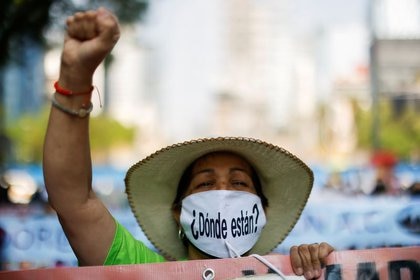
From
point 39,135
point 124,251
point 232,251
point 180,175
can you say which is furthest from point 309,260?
point 39,135

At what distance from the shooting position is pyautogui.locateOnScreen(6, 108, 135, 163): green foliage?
6041cm

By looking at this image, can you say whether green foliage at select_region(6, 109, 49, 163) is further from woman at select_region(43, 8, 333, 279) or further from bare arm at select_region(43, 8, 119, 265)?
bare arm at select_region(43, 8, 119, 265)

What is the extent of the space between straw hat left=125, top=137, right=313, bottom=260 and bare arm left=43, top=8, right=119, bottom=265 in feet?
1.26

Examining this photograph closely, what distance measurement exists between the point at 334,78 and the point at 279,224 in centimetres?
10721

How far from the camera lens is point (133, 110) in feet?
449

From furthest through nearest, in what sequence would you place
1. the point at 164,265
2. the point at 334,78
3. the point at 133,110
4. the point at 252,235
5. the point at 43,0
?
the point at 133,110 < the point at 334,78 < the point at 43,0 < the point at 252,235 < the point at 164,265

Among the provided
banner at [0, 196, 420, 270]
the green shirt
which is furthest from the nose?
banner at [0, 196, 420, 270]

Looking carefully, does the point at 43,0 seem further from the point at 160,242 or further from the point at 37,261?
the point at 160,242

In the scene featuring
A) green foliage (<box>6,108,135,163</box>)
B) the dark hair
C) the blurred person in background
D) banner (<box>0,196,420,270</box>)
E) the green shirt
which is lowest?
green foliage (<box>6,108,135,163</box>)

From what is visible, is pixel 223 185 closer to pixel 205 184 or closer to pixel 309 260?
pixel 205 184

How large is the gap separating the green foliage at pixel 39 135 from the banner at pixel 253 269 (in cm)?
4969

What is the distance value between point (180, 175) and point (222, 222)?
0.32 m

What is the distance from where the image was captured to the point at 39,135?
197 feet

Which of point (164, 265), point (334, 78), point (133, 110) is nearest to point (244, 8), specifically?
point (133, 110)
